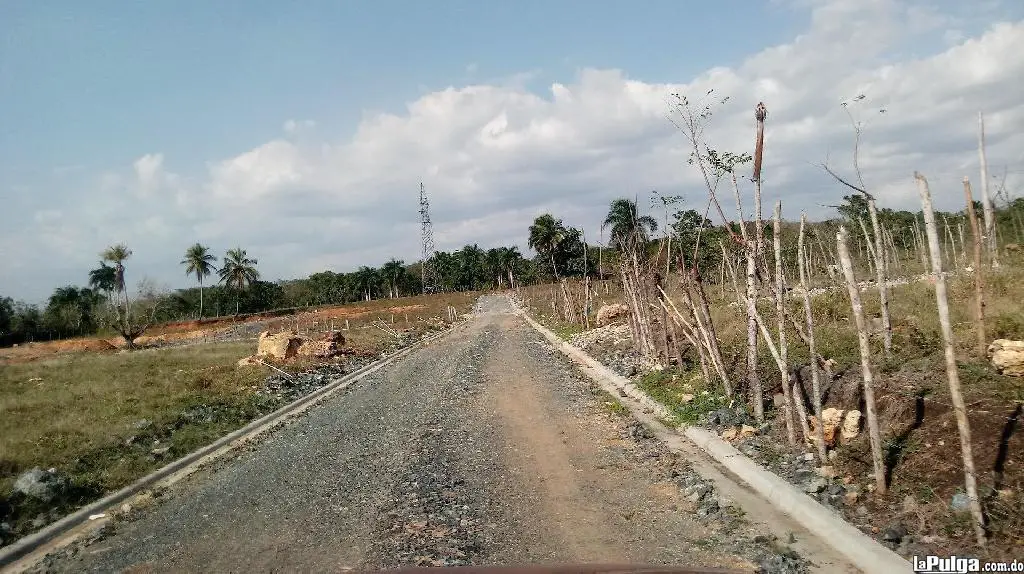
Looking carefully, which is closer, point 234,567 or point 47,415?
point 234,567

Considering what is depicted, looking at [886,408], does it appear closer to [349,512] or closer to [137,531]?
[349,512]

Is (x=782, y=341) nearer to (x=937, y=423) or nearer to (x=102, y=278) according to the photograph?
(x=937, y=423)

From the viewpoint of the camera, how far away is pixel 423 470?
24.5ft

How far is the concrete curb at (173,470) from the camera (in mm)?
6256

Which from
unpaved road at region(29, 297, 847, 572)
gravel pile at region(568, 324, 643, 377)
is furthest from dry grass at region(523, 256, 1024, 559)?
gravel pile at region(568, 324, 643, 377)

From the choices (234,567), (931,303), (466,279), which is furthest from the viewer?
(466,279)

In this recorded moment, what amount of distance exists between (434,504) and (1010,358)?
219 inches

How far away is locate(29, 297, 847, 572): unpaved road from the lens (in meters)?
4.98

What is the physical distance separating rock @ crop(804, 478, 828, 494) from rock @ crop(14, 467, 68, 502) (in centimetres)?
816

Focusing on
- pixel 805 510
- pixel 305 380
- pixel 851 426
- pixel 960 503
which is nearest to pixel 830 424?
pixel 851 426

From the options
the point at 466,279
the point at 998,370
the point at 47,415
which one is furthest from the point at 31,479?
the point at 466,279

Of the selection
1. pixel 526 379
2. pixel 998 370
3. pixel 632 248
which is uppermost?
pixel 632 248

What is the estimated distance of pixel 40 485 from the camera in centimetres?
746

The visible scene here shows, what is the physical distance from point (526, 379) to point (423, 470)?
7.18m
